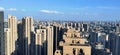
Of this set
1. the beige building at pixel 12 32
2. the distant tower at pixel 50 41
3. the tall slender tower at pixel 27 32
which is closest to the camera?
the distant tower at pixel 50 41

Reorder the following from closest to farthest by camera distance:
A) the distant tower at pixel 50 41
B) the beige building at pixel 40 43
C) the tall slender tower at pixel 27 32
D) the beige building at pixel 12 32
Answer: the distant tower at pixel 50 41 → the beige building at pixel 12 32 → the beige building at pixel 40 43 → the tall slender tower at pixel 27 32

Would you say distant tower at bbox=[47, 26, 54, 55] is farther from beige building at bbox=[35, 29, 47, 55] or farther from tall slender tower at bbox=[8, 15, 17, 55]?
tall slender tower at bbox=[8, 15, 17, 55]

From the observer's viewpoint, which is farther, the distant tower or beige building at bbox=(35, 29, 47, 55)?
beige building at bbox=(35, 29, 47, 55)

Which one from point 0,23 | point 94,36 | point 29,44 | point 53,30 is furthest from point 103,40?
point 0,23

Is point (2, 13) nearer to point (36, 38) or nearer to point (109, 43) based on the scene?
point (36, 38)

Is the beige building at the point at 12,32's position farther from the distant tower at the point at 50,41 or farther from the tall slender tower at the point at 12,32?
the distant tower at the point at 50,41

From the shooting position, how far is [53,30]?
8.54 meters

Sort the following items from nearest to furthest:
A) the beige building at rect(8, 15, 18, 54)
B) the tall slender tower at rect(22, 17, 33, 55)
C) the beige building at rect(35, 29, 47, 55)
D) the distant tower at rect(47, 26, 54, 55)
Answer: the distant tower at rect(47, 26, 54, 55)
the beige building at rect(8, 15, 18, 54)
the beige building at rect(35, 29, 47, 55)
the tall slender tower at rect(22, 17, 33, 55)

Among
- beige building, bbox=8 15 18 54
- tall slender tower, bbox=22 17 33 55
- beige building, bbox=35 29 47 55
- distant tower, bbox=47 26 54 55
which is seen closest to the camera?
distant tower, bbox=47 26 54 55

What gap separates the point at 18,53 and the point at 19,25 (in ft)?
5.26

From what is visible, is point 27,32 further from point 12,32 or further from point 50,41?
point 50,41

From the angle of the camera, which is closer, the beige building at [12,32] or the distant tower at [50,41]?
the distant tower at [50,41]

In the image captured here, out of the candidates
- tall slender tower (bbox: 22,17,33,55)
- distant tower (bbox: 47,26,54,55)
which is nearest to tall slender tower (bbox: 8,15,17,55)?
tall slender tower (bbox: 22,17,33,55)

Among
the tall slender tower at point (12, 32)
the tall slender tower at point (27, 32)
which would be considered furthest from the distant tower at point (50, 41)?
the tall slender tower at point (12, 32)
